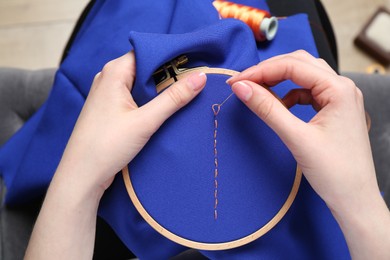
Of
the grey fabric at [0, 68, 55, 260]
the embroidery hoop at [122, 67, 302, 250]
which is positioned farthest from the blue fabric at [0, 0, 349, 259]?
the grey fabric at [0, 68, 55, 260]

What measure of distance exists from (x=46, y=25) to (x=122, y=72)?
38.6 inches

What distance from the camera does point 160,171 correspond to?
16.7 inches

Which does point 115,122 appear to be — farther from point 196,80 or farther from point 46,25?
point 46,25

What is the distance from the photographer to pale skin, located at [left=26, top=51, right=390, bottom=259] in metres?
0.40

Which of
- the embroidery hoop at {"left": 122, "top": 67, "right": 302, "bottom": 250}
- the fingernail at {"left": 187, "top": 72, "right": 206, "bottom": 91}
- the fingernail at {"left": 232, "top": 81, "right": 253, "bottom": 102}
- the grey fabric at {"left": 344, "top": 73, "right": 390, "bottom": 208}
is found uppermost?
the fingernail at {"left": 187, "top": 72, "right": 206, "bottom": 91}

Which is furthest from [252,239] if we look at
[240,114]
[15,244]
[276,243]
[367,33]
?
[367,33]

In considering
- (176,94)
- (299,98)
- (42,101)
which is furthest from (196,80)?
(42,101)

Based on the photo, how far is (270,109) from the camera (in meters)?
0.40

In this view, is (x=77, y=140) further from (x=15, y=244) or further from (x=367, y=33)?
(x=367, y=33)

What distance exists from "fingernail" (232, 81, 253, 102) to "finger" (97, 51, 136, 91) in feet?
0.43

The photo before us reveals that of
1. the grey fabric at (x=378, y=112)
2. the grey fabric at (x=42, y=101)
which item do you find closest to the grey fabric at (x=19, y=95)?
the grey fabric at (x=42, y=101)

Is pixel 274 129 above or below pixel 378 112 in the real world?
above

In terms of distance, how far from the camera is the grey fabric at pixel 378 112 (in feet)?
2.41

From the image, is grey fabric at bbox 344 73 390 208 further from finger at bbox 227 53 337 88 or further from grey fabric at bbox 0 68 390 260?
finger at bbox 227 53 337 88
